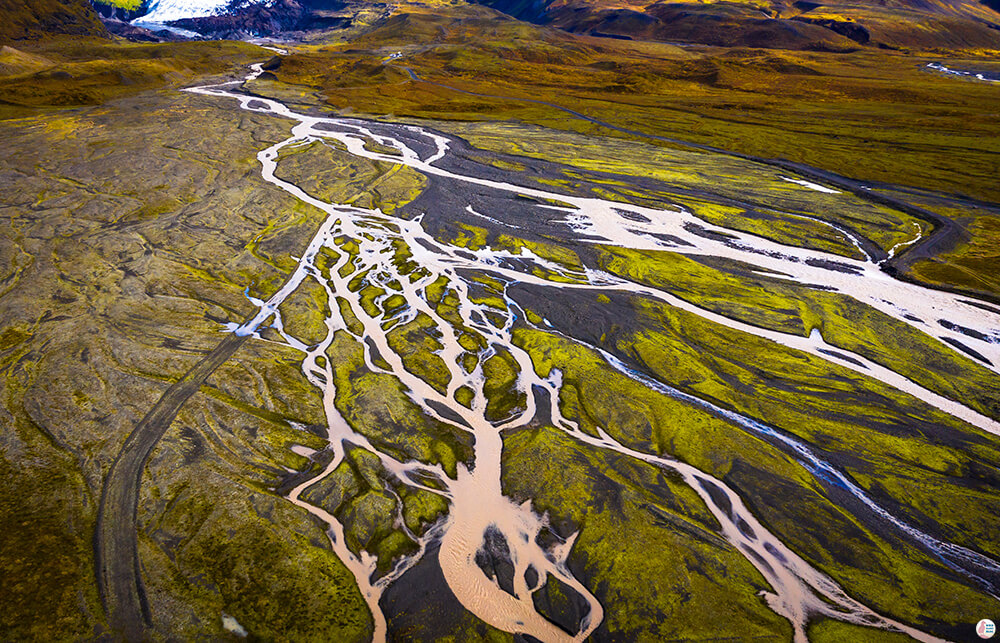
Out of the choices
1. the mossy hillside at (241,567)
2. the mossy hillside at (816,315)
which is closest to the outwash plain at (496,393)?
the mossy hillside at (241,567)

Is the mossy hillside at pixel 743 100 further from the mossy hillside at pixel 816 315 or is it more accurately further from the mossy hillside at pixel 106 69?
the mossy hillside at pixel 106 69

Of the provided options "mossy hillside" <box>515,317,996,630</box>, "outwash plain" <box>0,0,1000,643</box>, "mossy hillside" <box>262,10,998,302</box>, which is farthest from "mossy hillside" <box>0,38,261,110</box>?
"mossy hillside" <box>515,317,996,630</box>

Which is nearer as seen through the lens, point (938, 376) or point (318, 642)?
point (318, 642)

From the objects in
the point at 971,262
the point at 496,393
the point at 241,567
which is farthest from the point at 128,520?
the point at 971,262

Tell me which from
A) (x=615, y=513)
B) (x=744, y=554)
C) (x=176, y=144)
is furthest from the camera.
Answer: (x=176, y=144)

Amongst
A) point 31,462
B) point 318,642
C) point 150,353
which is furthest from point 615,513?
point 150,353

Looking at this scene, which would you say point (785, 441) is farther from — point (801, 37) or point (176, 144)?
point (801, 37)
